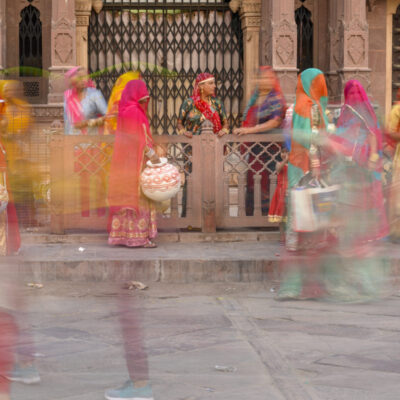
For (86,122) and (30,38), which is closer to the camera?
(86,122)

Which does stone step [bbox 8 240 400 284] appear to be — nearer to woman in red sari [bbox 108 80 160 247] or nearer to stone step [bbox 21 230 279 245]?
woman in red sari [bbox 108 80 160 247]

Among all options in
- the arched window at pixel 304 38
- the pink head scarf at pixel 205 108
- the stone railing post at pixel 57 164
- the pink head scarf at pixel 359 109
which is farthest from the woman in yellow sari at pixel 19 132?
the arched window at pixel 304 38

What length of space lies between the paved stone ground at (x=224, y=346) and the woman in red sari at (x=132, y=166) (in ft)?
4.69

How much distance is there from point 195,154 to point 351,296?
3537 millimetres

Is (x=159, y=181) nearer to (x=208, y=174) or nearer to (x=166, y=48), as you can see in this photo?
(x=208, y=174)

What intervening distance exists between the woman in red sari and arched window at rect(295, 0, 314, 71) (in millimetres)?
10593

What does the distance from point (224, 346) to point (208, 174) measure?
485 centimetres

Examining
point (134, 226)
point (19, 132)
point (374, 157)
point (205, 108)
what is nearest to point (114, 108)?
point (205, 108)

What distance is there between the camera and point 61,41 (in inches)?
704

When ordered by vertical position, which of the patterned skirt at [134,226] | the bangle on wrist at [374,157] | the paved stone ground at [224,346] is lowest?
the paved stone ground at [224,346]

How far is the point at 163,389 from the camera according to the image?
16.1 ft

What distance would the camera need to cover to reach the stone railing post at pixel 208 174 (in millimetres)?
10609

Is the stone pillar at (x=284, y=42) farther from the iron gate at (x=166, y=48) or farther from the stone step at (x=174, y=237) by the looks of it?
the stone step at (x=174, y=237)

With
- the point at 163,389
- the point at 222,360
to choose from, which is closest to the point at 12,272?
the point at 163,389
